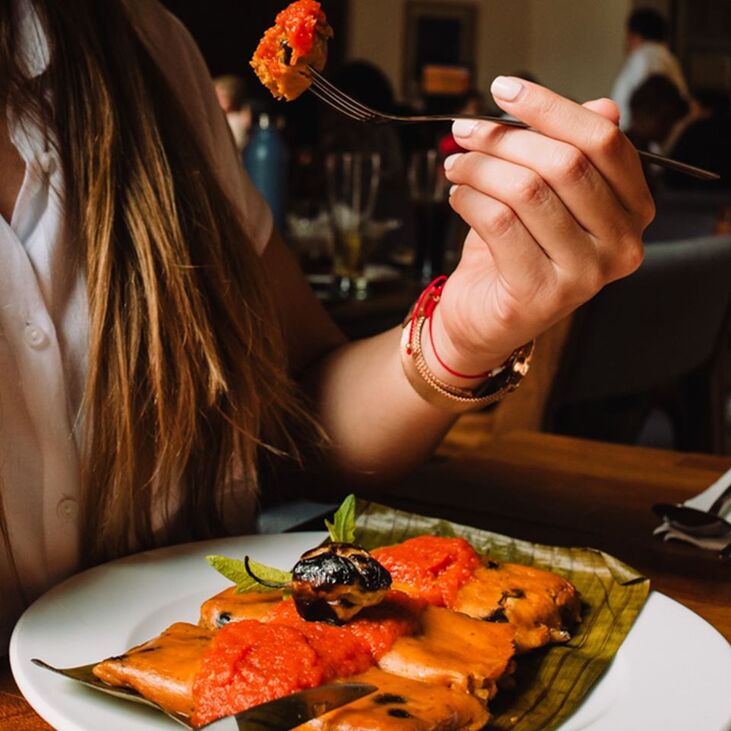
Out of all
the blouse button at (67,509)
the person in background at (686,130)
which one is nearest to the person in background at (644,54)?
the person in background at (686,130)

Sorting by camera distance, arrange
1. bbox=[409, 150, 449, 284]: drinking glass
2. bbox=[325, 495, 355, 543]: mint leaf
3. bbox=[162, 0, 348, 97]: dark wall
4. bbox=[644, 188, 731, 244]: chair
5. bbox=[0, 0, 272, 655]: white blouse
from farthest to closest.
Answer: bbox=[162, 0, 348, 97]: dark wall < bbox=[644, 188, 731, 244]: chair < bbox=[409, 150, 449, 284]: drinking glass < bbox=[0, 0, 272, 655]: white blouse < bbox=[325, 495, 355, 543]: mint leaf

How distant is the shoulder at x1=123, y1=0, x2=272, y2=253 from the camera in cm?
111

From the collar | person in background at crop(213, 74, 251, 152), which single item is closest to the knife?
the collar

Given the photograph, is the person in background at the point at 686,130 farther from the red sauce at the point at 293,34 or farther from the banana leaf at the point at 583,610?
the red sauce at the point at 293,34

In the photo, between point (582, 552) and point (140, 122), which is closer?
point (582, 552)

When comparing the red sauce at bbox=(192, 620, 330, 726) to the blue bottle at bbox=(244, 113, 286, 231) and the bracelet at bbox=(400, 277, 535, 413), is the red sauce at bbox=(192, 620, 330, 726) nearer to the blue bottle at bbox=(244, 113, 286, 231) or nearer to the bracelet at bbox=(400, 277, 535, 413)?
the bracelet at bbox=(400, 277, 535, 413)

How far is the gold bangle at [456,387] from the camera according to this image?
3.07 feet

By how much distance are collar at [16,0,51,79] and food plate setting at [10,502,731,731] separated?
432mm

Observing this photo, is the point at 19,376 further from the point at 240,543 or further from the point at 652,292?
the point at 652,292

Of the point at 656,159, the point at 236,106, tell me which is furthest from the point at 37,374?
the point at 236,106

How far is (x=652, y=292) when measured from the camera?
188 centimetres

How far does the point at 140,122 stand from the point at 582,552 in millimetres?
520

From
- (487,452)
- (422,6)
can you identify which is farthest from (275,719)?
(422,6)

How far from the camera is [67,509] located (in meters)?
0.90
